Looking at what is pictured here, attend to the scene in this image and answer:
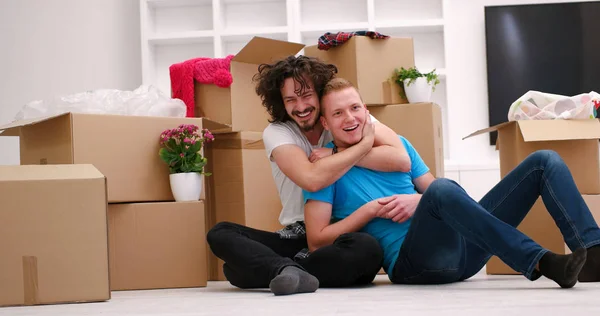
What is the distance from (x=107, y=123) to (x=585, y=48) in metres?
2.66

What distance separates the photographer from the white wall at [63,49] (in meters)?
4.14

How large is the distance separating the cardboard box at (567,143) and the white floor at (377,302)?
452mm

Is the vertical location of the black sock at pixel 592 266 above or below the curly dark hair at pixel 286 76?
below

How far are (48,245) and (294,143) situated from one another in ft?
2.20

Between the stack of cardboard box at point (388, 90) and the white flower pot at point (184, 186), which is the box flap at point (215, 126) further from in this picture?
the stack of cardboard box at point (388, 90)

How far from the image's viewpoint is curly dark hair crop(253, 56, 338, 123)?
7.00 ft

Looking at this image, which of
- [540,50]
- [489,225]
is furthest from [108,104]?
[540,50]

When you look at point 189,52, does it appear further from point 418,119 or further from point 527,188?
point 527,188

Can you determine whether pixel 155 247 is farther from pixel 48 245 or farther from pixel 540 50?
pixel 540 50

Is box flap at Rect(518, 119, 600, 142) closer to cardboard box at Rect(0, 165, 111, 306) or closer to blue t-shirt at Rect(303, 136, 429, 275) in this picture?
blue t-shirt at Rect(303, 136, 429, 275)

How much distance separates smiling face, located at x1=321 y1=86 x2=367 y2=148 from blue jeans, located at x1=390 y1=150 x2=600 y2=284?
290 mm

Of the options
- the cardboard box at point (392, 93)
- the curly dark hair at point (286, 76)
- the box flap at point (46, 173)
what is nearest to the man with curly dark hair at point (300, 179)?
the curly dark hair at point (286, 76)

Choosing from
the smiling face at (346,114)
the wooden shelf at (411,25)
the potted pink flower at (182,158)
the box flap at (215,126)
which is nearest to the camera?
the smiling face at (346,114)

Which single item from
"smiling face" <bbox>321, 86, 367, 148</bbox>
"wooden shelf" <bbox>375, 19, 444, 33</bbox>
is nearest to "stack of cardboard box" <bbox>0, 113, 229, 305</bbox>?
"smiling face" <bbox>321, 86, 367, 148</bbox>
